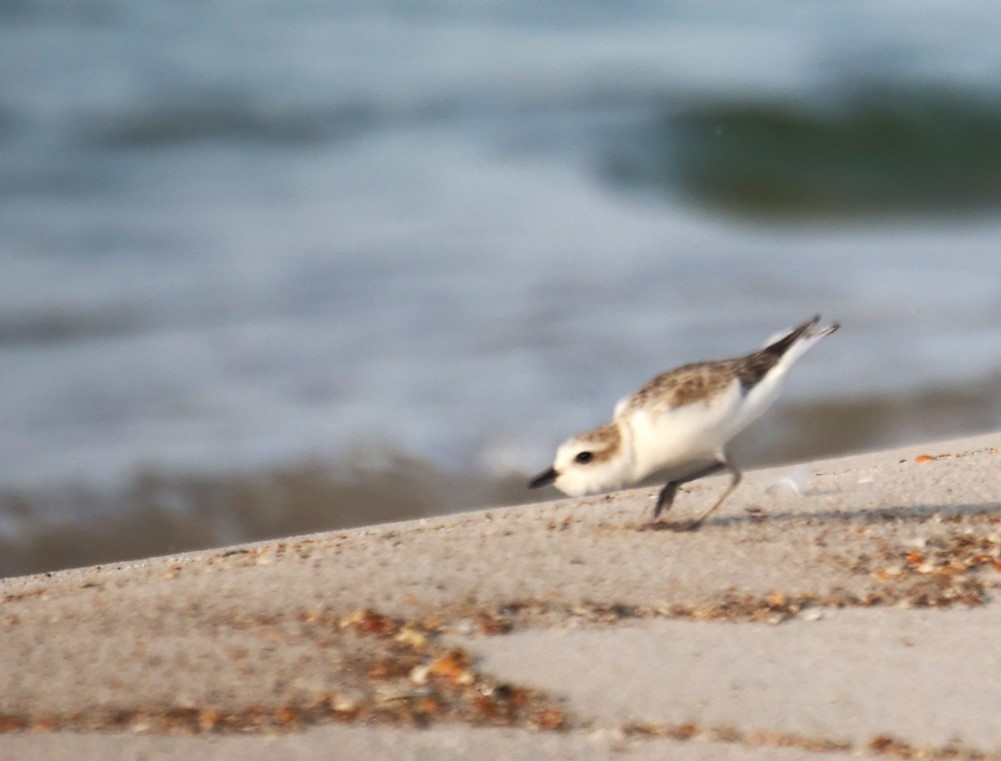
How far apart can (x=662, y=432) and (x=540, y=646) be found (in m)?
1.06

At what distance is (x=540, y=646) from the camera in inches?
112

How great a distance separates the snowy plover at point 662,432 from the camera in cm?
379

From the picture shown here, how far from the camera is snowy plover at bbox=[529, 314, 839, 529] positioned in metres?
3.79

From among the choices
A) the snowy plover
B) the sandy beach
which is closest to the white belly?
the snowy plover

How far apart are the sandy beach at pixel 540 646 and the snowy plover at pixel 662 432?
0.44ft

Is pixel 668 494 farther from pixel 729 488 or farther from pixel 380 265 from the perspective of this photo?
pixel 380 265

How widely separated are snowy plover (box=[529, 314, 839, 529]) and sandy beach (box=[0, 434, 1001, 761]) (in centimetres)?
14

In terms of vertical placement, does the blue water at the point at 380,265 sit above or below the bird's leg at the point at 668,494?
above

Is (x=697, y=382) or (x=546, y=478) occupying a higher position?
(x=697, y=382)

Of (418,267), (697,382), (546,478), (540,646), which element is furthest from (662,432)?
(418,267)

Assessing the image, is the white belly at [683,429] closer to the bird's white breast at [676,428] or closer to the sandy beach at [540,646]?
the bird's white breast at [676,428]

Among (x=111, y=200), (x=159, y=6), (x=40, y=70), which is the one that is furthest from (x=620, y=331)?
(x=159, y=6)

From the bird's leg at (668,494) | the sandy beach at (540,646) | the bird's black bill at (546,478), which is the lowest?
the sandy beach at (540,646)

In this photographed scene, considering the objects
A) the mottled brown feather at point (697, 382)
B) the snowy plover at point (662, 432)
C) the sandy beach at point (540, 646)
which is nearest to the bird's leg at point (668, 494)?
the snowy plover at point (662, 432)
